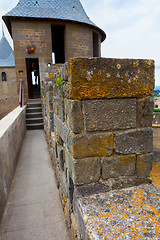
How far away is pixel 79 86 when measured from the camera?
138 cm

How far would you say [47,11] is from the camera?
10.7m

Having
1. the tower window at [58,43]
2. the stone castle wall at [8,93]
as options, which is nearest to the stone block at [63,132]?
the tower window at [58,43]

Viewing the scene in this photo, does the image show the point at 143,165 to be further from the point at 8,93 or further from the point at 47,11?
the point at 8,93

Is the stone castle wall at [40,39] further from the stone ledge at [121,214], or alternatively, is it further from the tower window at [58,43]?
the stone ledge at [121,214]

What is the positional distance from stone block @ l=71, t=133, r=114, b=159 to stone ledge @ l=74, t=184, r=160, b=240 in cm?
34

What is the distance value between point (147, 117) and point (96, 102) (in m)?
0.52

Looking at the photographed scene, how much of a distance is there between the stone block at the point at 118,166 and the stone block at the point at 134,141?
0.06 meters

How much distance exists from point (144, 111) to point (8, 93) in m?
17.3

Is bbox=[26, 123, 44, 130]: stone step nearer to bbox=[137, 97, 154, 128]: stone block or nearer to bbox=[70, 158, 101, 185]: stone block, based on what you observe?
bbox=[70, 158, 101, 185]: stone block

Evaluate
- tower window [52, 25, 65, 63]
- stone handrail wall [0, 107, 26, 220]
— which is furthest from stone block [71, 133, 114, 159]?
tower window [52, 25, 65, 63]

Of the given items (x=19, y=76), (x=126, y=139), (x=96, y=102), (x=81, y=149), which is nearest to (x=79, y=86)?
(x=96, y=102)

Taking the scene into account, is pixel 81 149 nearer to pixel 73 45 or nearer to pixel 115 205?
pixel 115 205

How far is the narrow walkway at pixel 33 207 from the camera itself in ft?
6.47

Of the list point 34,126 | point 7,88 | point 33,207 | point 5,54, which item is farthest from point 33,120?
point 5,54
